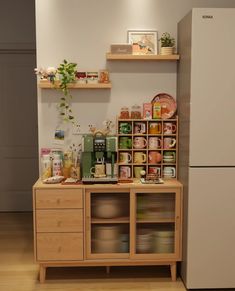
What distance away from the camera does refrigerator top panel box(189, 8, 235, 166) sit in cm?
295

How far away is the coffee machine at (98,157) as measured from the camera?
3.40 meters

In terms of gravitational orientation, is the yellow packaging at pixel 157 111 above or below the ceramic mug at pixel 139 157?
above

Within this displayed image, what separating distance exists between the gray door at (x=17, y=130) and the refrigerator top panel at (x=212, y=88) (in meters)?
2.81

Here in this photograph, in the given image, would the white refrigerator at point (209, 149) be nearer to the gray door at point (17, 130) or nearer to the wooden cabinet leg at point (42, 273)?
the wooden cabinet leg at point (42, 273)

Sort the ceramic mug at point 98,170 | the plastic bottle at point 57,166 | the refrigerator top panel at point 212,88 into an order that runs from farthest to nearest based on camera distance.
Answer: the plastic bottle at point 57,166 → the ceramic mug at point 98,170 → the refrigerator top panel at point 212,88

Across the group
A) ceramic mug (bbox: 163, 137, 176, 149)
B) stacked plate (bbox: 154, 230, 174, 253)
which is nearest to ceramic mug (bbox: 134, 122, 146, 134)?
ceramic mug (bbox: 163, 137, 176, 149)

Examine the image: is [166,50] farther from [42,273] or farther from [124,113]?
[42,273]

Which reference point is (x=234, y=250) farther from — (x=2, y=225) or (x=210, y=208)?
(x=2, y=225)

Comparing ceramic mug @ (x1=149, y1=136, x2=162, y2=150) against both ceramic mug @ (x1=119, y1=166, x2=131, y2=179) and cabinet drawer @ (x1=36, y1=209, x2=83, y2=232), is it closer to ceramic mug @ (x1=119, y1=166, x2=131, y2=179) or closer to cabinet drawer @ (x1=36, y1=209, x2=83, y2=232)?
ceramic mug @ (x1=119, y1=166, x2=131, y2=179)

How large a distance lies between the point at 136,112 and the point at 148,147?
13.1 inches

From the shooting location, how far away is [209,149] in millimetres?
3041

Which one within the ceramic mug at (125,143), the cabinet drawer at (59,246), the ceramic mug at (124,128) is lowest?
the cabinet drawer at (59,246)

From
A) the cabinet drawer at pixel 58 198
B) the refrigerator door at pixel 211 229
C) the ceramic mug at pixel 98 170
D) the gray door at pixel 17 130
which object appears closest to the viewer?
the refrigerator door at pixel 211 229

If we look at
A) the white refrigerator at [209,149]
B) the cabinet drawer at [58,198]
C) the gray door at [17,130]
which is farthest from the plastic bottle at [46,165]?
the gray door at [17,130]
